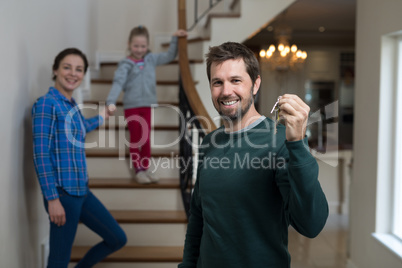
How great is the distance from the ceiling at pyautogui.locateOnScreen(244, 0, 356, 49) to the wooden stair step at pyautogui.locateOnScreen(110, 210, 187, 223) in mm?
2395

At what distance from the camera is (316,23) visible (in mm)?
7000

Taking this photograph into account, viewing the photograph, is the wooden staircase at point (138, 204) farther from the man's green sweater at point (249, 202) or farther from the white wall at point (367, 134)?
the man's green sweater at point (249, 202)

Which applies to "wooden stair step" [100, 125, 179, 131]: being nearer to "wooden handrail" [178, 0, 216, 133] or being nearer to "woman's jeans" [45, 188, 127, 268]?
"wooden handrail" [178, 0, 216, 133]

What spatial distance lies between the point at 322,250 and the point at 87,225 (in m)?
2.42

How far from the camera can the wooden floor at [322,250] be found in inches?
143

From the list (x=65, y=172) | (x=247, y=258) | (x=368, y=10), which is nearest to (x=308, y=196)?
(x=247, y=258)

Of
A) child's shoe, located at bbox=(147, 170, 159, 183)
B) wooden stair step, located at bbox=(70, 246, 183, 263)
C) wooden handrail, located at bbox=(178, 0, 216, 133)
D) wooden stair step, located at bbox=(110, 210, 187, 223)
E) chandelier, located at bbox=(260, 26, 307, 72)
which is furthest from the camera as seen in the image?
chandelier, located at bbox=(260, 26, 307, 72)

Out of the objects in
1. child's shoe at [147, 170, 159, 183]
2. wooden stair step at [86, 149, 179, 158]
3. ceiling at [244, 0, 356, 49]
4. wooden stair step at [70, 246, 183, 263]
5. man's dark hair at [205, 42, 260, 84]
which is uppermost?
ceiling at [244, 0, 356, 49]

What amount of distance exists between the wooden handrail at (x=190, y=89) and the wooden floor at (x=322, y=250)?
1.70m

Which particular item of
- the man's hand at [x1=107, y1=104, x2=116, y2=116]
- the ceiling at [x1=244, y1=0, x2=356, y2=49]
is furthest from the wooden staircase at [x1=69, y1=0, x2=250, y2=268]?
the ceiling at [x1=244, y1=0, x2=356, y2=49]

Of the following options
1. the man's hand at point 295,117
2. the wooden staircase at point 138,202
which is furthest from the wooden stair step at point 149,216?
the man's hand at point 295,117

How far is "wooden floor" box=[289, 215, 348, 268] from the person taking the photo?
11.9 ft

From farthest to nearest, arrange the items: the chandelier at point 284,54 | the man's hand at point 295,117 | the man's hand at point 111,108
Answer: the chandelier at point 284,54 → the man's hand at point 111,108 → the man's hand at point 295,117

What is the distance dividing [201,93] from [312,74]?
5743 mm
